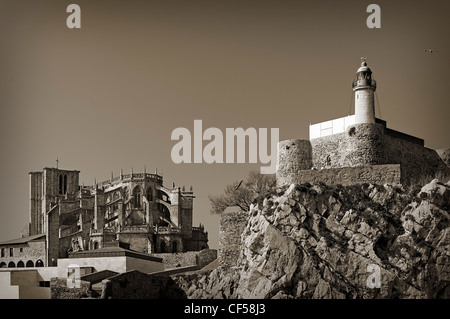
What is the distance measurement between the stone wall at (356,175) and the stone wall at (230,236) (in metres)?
3.26

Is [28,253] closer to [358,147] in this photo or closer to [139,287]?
[139,287]

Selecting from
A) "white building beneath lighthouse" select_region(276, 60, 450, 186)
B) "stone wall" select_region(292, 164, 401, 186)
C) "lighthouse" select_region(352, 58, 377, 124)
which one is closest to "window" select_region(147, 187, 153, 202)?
"white building beneath lighthouse" select_region(276, 60, 450, 186)

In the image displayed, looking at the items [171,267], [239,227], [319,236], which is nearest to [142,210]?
[171,267]

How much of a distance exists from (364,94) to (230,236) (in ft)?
27.3

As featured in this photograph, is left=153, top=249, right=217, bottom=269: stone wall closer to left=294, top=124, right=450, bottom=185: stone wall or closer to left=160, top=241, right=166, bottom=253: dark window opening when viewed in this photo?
left=160, top=241, right=166, bottom=253: dark window opening

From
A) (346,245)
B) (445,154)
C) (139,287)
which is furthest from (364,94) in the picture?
(139,287)

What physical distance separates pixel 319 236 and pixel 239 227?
464 centimetres

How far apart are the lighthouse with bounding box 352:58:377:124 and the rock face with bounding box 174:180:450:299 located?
10.4 feet

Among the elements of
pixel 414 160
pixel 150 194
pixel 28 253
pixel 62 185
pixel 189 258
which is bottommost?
pixel 28 253

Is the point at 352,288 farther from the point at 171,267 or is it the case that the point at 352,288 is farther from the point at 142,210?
the point at 142,210

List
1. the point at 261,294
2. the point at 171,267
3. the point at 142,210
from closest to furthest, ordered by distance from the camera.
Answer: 1. the point at 261,294
2. the point at 171,267
3. the point at 142,210

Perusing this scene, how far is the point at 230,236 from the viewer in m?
38.6
